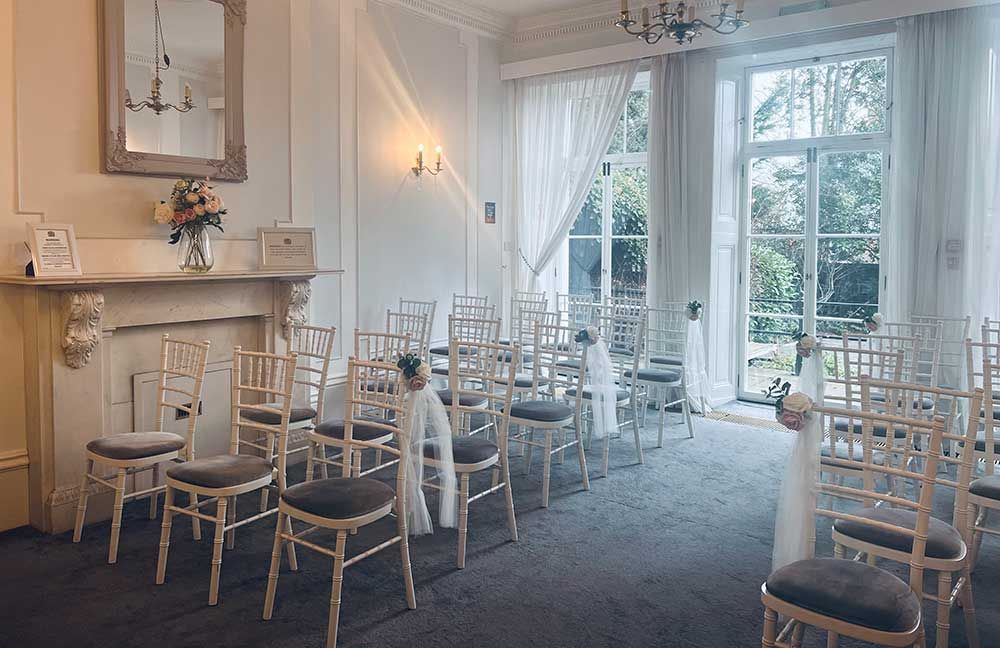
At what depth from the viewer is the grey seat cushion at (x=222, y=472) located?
3.23 m

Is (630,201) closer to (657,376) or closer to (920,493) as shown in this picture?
(657,376)

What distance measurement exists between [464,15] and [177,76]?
10.6 feet

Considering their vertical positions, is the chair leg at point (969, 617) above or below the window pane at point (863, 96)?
below

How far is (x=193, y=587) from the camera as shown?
11.0 feet

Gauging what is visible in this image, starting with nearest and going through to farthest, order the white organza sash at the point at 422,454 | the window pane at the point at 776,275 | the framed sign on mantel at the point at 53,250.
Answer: the white organza sash at the point at 422,454 < the framed sign on mantel at the point at 53,250 < the window pane at the point at 776,275

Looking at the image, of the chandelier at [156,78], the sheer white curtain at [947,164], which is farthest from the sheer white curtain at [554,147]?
the chandelier at [156,78]

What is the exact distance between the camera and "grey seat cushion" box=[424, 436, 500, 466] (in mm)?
3576

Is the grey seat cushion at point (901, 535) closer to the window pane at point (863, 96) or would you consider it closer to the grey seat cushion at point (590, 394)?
the grey seat cushion at point (590, 394)

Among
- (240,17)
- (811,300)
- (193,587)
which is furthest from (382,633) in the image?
(811,300)

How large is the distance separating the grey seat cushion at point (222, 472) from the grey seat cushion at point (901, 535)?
234cm

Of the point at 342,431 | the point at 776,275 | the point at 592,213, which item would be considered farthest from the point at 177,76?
the point at 776,275

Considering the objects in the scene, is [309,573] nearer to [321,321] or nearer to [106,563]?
[106,563]

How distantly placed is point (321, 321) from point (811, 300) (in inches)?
162

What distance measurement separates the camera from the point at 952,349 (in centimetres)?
550
